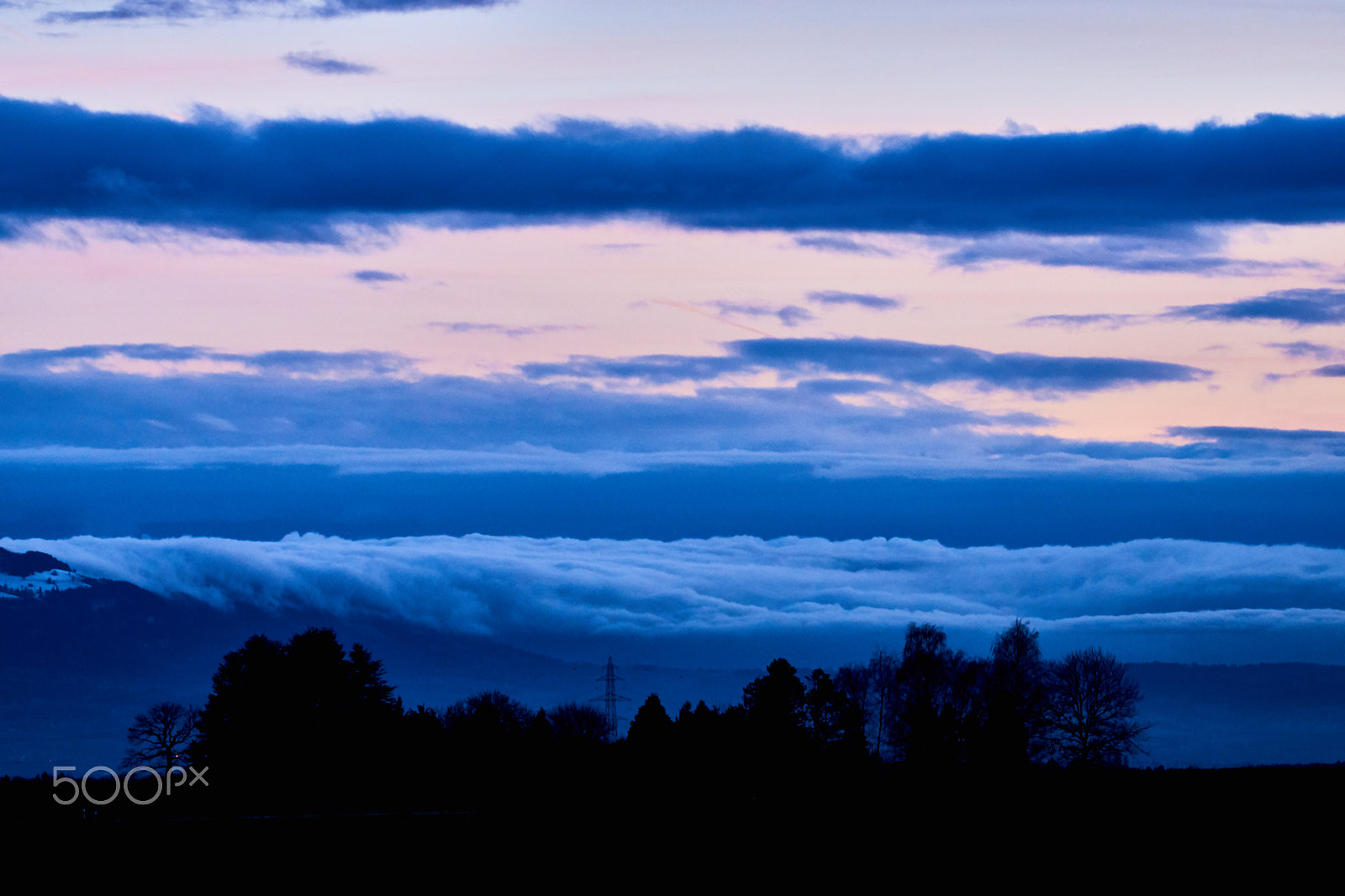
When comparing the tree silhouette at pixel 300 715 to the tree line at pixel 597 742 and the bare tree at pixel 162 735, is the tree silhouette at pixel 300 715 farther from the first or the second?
the bare tree at pixel 162 735

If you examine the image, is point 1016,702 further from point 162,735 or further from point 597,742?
point 162,735

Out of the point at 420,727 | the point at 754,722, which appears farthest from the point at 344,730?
the point at 754,722

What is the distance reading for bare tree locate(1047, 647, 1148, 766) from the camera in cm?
13275

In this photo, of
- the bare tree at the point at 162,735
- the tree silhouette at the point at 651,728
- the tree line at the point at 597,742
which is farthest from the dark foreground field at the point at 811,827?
the bare tree at the point at 162,735

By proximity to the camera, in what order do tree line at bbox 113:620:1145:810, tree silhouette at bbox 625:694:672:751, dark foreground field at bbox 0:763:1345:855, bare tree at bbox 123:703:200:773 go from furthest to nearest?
1. bare tree at bbox 123:703:200:773
2. tree silhouette at bbox 625:694:672:751
3. tree line at bbox 113:620:1145:810
4. dark foreground field at bbox 0:763:1345:855

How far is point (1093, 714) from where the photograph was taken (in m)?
135

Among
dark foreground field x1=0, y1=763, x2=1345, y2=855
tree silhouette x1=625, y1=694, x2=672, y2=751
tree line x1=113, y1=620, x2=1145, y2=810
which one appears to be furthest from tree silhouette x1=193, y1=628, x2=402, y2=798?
dark foreground field x1=0, y1=763, x2=1345, y2=855

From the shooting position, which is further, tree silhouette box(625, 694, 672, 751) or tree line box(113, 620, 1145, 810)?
tree silhouette box(625, 694, 672, 751)

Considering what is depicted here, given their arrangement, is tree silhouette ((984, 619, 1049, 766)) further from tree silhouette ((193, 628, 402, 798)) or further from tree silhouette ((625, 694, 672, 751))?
tree silhouette ((193, 628, 402, 798))

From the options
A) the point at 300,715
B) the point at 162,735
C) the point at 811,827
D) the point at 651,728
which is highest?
the point at 162,735

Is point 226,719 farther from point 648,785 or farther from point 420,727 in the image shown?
point 648,785

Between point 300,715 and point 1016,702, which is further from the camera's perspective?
point 1016,702

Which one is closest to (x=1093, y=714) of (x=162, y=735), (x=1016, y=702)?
(x=1016, y=702)

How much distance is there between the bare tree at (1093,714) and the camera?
133m
